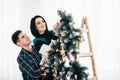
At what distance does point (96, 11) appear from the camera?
9.71 ft

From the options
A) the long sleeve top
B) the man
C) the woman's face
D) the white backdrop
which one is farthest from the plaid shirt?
the white backdrop

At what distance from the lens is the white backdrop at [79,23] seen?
290 cm

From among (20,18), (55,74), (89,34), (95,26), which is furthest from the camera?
(20,18)

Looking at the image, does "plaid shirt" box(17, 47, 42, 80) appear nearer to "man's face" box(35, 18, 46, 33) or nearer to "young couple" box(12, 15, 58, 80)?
"young couple" box(12, 15, 58, 80)

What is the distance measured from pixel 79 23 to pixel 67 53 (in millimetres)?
586

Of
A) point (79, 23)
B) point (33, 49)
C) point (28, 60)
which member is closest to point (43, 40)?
point (33, 49)

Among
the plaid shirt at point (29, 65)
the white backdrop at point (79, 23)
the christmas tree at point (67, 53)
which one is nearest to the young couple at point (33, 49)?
the plaid shirt at point (29, 65)

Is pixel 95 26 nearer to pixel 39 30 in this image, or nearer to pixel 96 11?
pixel 96 11

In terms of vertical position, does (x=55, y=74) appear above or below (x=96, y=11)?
below

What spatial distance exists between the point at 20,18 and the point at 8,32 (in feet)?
0.72

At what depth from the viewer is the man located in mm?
2566

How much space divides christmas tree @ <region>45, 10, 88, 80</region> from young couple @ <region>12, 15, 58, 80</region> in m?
0.11

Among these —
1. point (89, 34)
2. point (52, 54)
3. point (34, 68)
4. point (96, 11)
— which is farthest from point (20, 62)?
point (96, 11)

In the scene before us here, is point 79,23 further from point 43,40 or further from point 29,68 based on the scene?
point 29,68
